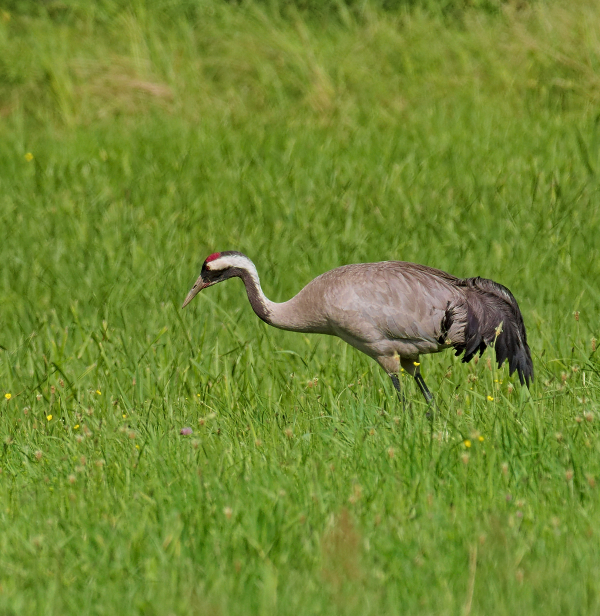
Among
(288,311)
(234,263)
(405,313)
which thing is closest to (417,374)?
(405,313)

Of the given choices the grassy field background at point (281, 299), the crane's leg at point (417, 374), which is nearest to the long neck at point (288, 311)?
the grassy field background at point (281, 299)

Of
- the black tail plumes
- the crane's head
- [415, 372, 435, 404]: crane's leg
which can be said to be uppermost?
the crane's head

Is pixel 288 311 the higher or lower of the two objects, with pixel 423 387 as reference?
higher

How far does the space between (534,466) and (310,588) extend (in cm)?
132

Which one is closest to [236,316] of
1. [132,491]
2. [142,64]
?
[132,491]

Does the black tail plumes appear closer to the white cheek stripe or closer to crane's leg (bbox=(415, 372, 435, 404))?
crane's leg (bbox=(415, 372, 435, 404))

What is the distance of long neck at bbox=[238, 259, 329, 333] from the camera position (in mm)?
5648

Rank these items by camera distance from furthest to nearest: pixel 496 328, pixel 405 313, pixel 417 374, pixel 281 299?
pixel 281 299 → pixel 417 374 → pixel 405 313 → pixel 496 328

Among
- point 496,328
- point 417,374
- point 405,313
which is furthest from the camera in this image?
point 417,374

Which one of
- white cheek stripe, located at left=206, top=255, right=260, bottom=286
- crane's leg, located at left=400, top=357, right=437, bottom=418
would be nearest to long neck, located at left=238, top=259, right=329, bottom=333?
white cheek stripe, located at left=206, top=255, right=260, bottom=286

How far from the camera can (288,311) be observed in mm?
5766

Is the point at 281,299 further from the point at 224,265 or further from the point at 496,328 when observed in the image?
the point at 496,328

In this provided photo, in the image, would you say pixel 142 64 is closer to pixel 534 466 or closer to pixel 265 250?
pixel 265 250

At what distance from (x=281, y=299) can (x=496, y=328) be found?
7.97ft
